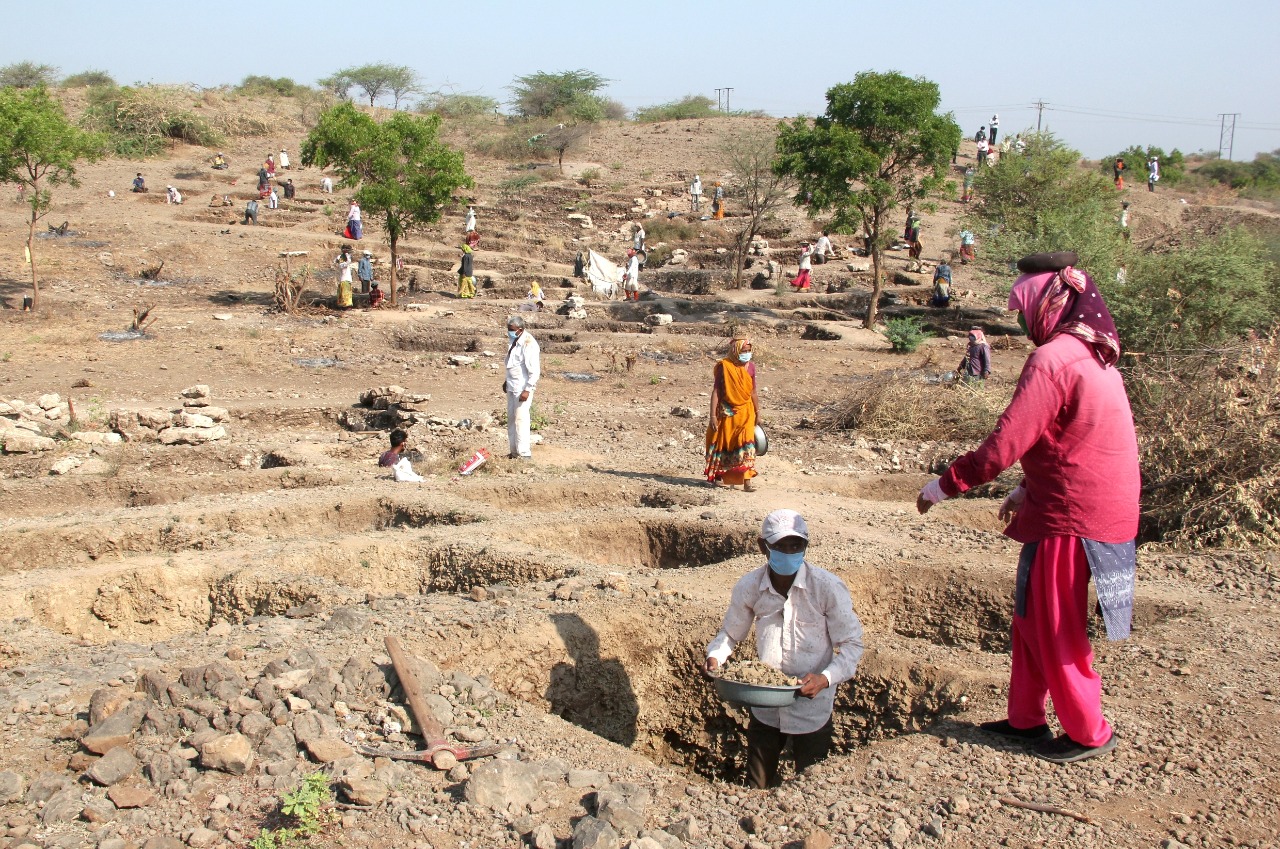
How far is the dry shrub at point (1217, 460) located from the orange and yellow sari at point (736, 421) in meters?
2.92

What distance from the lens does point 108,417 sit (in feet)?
34.0

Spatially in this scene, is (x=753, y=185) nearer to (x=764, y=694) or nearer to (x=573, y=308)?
(x=573, y=308)

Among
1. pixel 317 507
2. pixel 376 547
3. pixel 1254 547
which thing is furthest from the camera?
→ pixel 317 507

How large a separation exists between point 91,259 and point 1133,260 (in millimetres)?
19740

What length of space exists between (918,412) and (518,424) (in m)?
4.68

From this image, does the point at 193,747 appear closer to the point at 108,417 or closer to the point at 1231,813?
the point at 1231,813

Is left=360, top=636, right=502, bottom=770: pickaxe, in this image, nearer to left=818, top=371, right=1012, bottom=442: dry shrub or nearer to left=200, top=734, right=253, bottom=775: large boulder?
left=200, top=734, right=253, bottom=775: large boulder

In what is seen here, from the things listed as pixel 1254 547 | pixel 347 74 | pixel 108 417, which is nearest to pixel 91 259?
pixel 108 417

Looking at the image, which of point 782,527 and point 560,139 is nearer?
point 782,527

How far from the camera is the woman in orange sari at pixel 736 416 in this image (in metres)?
8.10

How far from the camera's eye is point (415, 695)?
4051 millimetres

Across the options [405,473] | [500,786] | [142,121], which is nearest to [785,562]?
[500,786]

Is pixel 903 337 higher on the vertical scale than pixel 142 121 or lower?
lower

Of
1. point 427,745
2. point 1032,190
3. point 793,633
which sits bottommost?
point 427,745
